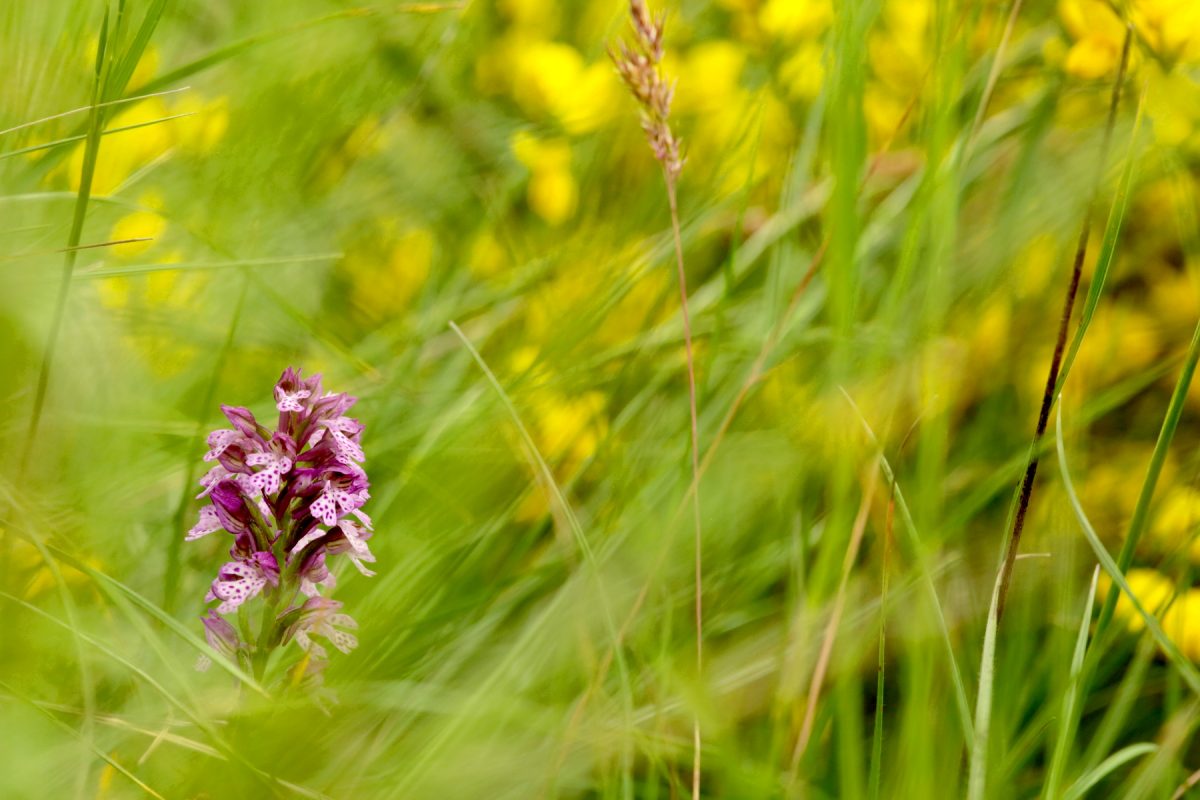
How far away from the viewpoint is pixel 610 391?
984mm

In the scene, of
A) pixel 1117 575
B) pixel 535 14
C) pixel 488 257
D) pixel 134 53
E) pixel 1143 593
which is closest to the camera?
pixel 1117 575

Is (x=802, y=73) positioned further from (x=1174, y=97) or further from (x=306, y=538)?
(x=306, y=538)

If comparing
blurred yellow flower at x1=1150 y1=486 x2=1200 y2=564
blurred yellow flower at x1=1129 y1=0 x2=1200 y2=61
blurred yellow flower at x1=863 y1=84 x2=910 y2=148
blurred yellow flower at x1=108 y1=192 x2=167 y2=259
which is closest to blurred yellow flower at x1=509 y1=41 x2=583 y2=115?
blurred yellow flower at x1=863 y1=84 x2=910 y2=148

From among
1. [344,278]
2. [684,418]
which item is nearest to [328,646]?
[684,418]

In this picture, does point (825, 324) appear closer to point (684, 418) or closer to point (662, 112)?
point (684, 418)

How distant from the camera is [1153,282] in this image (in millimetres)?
1191

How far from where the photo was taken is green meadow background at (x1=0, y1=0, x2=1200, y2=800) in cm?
64

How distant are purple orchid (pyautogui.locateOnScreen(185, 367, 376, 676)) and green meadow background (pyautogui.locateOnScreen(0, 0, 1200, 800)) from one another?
0.03 metres

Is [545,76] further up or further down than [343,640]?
further up

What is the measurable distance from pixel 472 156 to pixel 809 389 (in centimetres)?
60

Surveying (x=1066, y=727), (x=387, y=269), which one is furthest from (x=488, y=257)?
(x=1066, y=727)

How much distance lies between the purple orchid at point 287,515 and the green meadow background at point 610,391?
0.10 feet

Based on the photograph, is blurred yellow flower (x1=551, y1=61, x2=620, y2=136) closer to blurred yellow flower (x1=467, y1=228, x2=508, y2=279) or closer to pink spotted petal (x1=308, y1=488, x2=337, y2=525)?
blurred yellow flower (x1=467, y1=228, x2=508, y2=279)

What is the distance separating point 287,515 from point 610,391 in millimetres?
398
